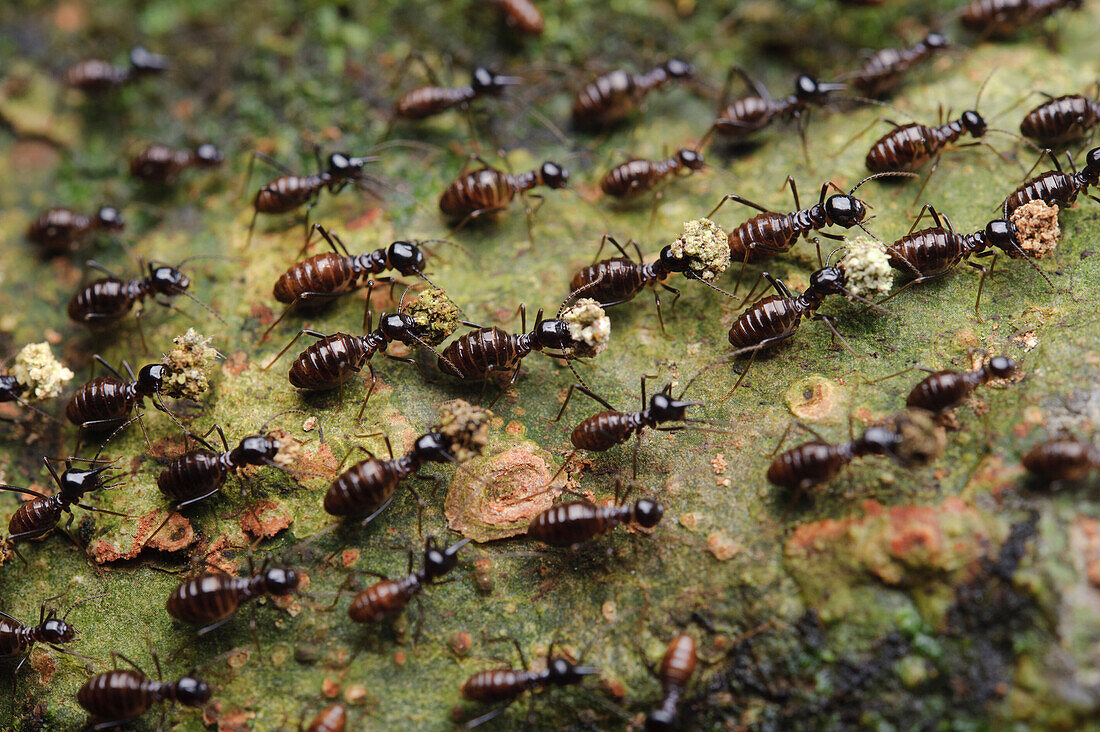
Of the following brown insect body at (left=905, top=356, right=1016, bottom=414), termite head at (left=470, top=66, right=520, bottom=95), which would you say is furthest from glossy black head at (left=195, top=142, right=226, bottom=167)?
brown insect body at (left=905, top=356, right=1016, bottom=414)

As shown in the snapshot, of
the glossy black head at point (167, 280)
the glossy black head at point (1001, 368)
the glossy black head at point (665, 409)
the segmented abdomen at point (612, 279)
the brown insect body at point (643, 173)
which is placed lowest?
the glossy black head at point (167, 280)

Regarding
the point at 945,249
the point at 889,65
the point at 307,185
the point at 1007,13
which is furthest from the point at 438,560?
the point at 1007,13

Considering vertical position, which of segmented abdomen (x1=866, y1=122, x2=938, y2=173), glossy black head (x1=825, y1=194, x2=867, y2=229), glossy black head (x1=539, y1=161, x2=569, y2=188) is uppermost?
segmented abdomen (x1=866, y1=122, x2=938, y2=173)

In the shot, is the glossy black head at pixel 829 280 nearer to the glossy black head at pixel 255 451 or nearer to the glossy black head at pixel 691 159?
the glossy black head at pixel 691 159

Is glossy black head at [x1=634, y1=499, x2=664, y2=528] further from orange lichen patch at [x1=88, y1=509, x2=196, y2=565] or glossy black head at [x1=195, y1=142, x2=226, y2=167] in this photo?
glossy black head at [x1=195, y1=142, x2=226, y2=167]

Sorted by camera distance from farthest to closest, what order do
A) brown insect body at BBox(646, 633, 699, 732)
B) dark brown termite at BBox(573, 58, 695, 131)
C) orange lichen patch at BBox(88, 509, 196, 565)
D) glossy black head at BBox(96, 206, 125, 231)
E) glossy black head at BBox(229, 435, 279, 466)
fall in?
glossy black head at BBox(96, 206, 125, 231) → dark brown termite at BBox(573, 58, 695, 131) → orange lichen patch at BBox(88, 509, 196, 565) → glossy black head at BBox(229, 435, 279, 466) → brown insect body at BBox(646, 633, 699, 732)

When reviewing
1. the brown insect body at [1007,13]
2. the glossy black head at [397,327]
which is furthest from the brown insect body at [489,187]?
the brown insect body at [1007,13]

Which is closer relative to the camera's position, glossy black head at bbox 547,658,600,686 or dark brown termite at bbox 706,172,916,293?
glossy black head at bbox 547,658,600,686

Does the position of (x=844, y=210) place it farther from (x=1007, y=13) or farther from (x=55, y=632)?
(x=55, y=632)
